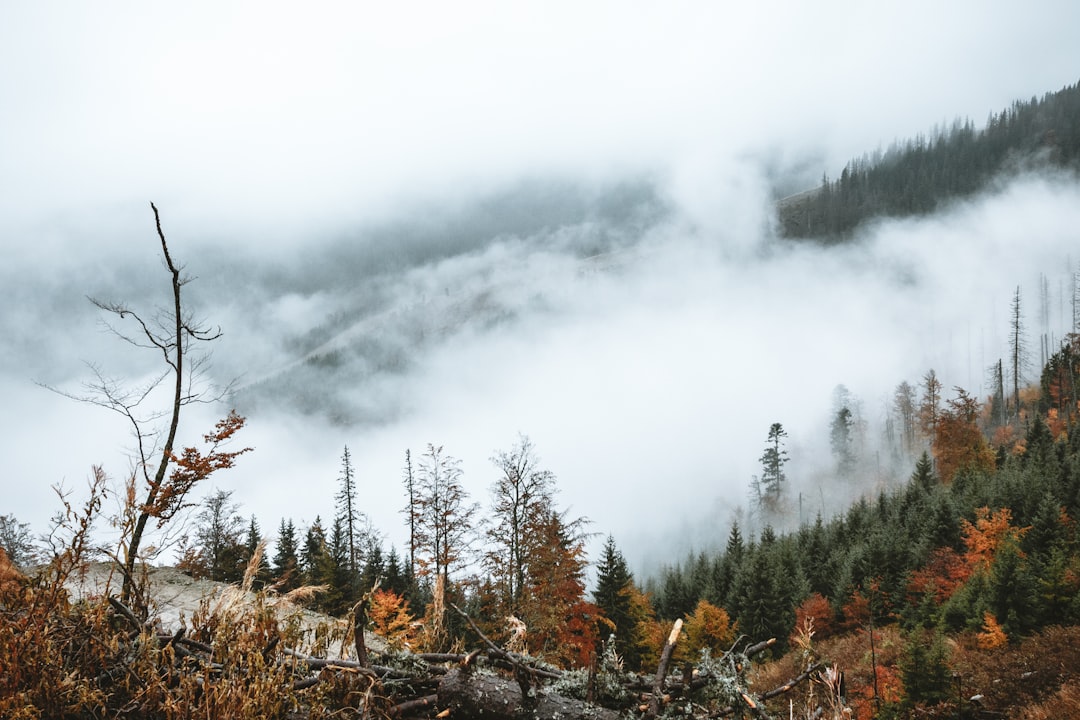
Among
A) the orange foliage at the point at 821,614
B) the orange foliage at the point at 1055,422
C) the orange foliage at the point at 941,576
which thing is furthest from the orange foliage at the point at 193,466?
the orange foliage at the point at 1055,422

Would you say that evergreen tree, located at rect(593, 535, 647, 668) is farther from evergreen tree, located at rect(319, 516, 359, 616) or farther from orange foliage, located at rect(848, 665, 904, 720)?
evergreen tree, located at rect(319, 516, 359, 616)

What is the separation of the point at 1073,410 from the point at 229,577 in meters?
93.0

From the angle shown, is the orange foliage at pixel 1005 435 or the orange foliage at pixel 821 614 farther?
the orange foliage at pixel 1005 435

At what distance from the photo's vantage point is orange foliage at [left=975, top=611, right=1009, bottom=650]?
72.1ft

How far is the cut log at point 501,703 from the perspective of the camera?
111 inches

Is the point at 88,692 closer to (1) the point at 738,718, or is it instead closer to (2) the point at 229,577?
(1) the point at 738,718

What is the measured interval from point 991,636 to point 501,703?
27940 millimetres

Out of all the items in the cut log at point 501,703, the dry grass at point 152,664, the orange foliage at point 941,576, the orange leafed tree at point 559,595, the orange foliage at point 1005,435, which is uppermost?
the dry grass at point 152,664

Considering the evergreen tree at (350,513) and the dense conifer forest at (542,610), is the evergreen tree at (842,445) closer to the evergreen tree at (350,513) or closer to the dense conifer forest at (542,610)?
the dense conifer forest at (542,610)

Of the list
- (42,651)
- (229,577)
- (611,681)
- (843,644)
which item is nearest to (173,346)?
(42,651)

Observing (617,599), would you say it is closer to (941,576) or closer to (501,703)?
(941,576)

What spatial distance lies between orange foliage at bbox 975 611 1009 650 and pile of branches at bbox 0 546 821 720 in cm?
2685

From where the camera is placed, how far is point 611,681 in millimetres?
2980

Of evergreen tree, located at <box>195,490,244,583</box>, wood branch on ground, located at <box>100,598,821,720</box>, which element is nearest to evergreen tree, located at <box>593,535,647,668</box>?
evergreen tree, located at <box>195,490,244,583</box>
